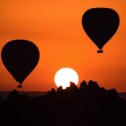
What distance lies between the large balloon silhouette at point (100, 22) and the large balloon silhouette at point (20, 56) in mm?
3472

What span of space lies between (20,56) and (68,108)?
17.5ft

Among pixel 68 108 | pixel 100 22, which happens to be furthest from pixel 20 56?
pixel 68 108

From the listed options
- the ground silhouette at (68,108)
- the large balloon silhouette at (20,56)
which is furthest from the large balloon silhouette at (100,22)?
the large balloon silhouette at (20,56)

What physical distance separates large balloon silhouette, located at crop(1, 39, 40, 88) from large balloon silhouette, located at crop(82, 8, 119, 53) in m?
3.47

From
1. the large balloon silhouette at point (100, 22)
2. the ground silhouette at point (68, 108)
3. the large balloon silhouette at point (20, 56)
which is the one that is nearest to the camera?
the ground silhouette at point (68, 108)

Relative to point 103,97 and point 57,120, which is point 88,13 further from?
point 57,120

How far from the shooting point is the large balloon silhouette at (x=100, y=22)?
32.7 m

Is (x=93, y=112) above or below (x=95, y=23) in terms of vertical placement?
below

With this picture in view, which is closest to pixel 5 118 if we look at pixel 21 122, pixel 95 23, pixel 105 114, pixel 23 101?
pixel 21 122

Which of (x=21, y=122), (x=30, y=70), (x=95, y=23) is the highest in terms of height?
(x=95, y=23)

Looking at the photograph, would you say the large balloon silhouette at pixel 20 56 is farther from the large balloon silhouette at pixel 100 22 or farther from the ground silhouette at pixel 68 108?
the large balloon silhouette at pixel 100 22

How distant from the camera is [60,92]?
32.7 metres

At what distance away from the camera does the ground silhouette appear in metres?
29.5

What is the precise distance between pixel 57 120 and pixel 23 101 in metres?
3.83
